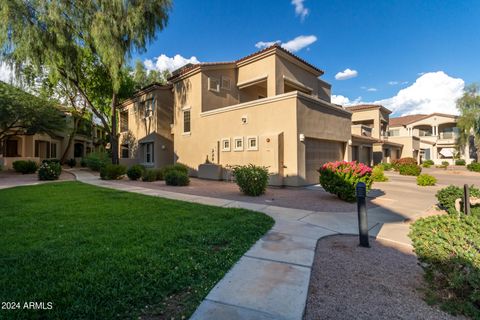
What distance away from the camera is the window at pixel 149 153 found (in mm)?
20475

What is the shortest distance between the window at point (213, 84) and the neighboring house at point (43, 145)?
52.4 feet

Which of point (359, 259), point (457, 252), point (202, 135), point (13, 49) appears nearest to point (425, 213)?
point (359, 259)

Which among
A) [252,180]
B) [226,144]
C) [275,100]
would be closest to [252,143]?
[226,144]

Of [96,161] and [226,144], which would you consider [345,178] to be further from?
[96,161]

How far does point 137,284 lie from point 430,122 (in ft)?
176

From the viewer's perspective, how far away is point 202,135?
55.3ft

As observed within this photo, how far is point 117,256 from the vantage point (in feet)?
11.8

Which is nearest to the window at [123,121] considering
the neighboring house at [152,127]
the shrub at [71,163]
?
the neighboring house at [152,127]

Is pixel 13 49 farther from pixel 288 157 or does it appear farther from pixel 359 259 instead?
pixel 359 259

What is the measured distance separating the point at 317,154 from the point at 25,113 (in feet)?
69.5

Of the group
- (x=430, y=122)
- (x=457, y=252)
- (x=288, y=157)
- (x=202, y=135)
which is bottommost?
(x=457, y=252)

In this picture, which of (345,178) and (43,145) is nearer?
(345,178)

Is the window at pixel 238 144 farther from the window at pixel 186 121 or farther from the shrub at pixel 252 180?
the window at pixel 186 121

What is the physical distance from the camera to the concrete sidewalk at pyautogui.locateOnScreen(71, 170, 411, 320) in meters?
2.50
